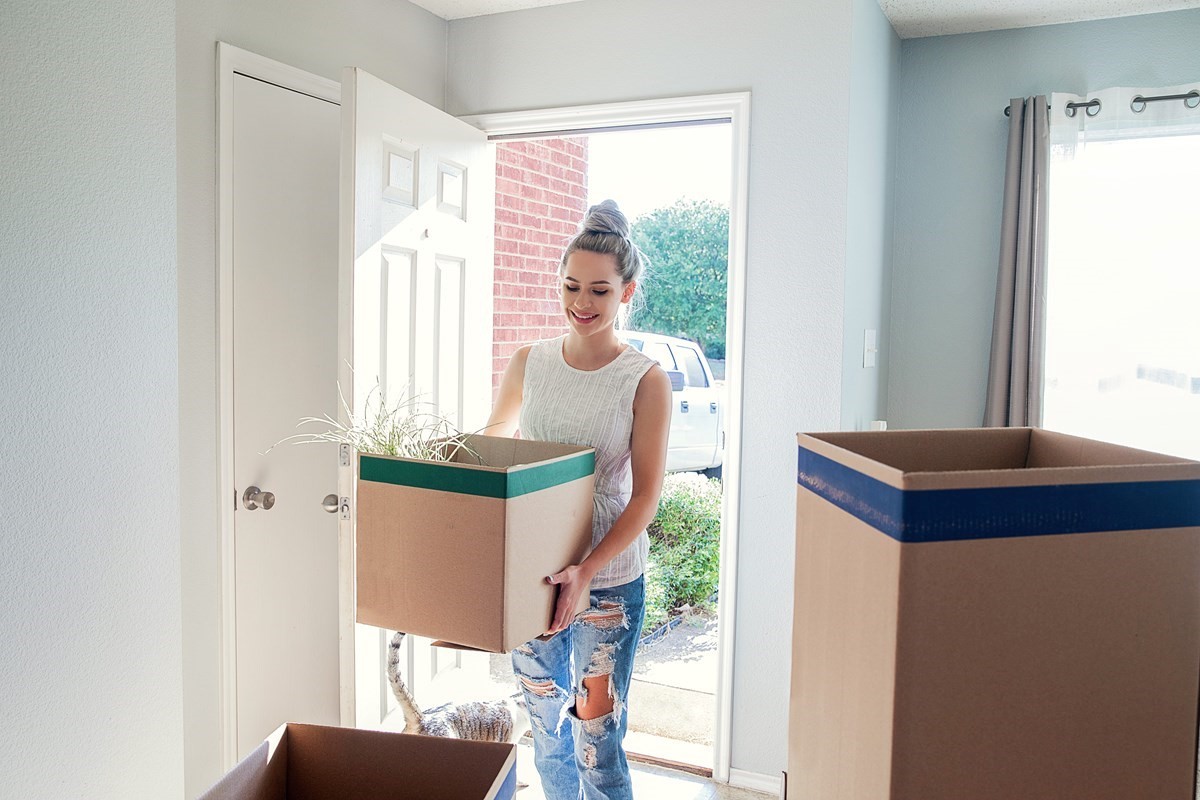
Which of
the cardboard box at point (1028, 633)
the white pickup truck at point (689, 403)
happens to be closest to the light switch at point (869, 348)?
the cardboard box at point (1028, 633)

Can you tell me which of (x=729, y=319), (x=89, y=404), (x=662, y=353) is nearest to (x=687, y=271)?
(x=662, y=353)

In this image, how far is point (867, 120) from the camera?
2.71 m

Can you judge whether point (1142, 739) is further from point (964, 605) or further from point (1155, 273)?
point (1155, 273)

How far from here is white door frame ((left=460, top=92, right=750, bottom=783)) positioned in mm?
2664

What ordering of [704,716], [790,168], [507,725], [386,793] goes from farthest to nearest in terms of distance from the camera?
[704,716]
[790,168]
[507,725]
[386,793]

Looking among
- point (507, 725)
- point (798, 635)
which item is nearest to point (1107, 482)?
point (798, 635)

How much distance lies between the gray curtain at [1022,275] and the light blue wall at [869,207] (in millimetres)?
379

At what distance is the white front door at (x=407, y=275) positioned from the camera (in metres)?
2.30

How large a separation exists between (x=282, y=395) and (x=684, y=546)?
324cm

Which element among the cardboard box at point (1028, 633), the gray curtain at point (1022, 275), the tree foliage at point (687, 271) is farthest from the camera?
the tree foliage at point (687, 271)

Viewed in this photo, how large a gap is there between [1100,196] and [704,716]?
236 cm

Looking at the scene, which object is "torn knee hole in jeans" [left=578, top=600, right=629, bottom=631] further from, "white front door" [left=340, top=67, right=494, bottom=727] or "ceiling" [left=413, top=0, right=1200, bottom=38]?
"ceiling" [left=413, top=0, right=1200, bottom=38]

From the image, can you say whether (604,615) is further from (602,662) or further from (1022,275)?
(1022,275)

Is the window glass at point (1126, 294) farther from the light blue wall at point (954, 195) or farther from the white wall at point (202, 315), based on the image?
the white wall at point (202, 315)
